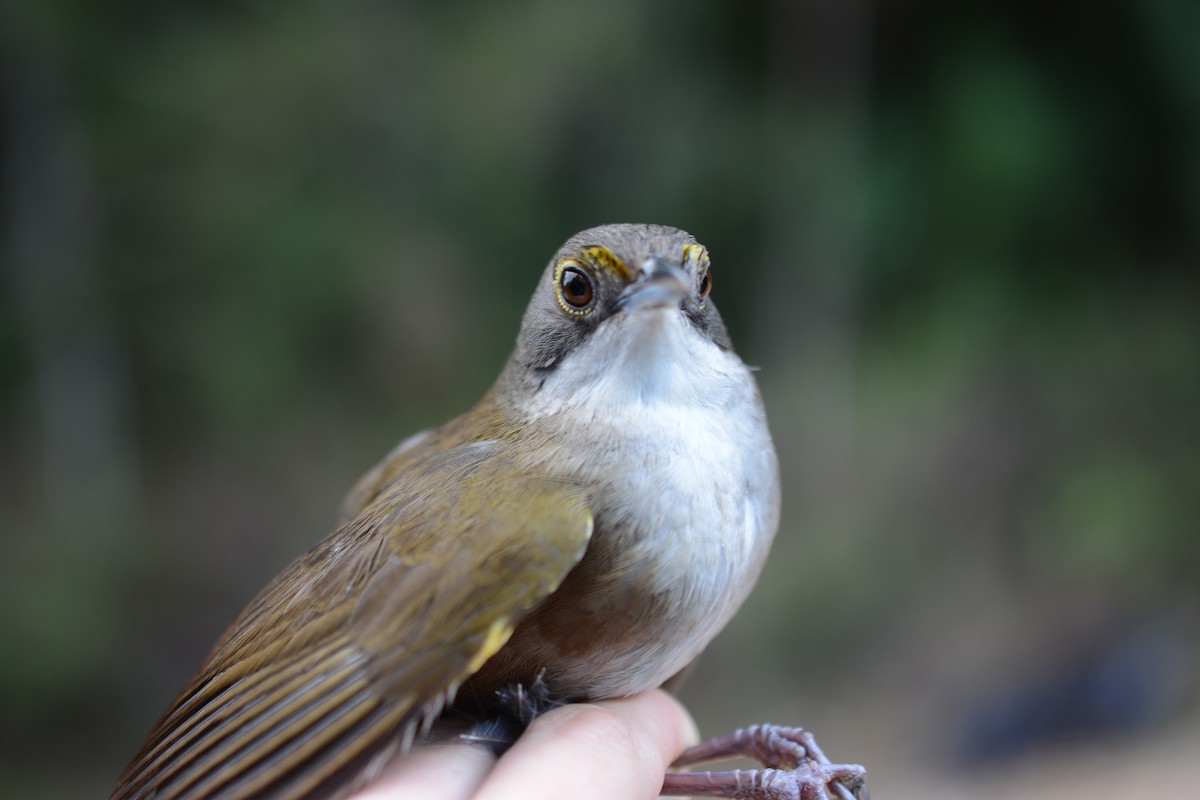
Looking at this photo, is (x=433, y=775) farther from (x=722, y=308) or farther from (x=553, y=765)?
(x=722, y=308)

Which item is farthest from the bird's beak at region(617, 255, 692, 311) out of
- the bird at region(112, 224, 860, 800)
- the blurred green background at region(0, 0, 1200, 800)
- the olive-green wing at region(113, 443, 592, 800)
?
the blurred green background at region(0, 0, 1200, 800)

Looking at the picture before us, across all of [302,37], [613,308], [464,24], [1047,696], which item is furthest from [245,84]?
[1047,696]

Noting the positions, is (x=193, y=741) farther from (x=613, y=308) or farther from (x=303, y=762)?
(x=613, y=308)

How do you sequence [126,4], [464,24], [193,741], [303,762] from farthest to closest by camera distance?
[464,24]
[126,4]
[193,741]
[303,762]

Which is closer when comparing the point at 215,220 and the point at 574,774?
the point at 574,774

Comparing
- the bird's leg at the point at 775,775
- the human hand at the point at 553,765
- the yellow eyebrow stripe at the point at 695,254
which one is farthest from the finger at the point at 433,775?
the yellow eyebrow stripe at the point at 695,254
